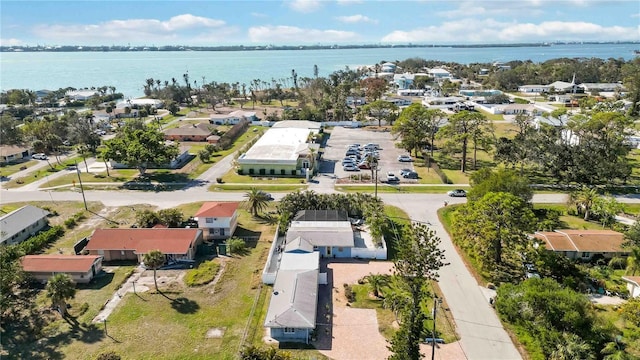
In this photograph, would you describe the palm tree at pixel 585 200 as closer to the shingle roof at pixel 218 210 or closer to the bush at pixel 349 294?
the bush at pixel 349 294

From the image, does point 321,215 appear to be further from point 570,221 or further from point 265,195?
point 570,221

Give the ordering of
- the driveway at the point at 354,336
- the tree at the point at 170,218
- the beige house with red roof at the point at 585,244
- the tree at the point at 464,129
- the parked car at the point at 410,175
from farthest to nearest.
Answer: the tree at the point at 464,129 < the parked car at the point at 410,175 < the tree at the point at 170,218 < the beige house with red roof at the point at 585,244 < the driveway at the point at 354,336

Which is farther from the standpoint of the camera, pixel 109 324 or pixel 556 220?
pixel 556 220

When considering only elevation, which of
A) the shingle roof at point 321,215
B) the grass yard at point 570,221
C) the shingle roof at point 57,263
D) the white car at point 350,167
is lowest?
the grass yard at point 570,221

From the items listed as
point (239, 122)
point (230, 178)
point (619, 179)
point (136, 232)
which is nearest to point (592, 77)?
point (619, 179)

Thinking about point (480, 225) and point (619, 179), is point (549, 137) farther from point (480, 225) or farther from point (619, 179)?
point (480, 225)

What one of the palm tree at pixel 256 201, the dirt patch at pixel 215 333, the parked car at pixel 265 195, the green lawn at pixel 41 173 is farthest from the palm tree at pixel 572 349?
the green lawn at pixel 41 173

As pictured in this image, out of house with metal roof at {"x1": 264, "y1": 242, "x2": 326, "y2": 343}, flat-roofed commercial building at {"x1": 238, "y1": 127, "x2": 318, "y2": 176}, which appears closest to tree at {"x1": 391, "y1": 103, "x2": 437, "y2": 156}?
flat-roofed commercial building at {"x1": 238, "y1": 127, "x2": 318, "y2": 176}
